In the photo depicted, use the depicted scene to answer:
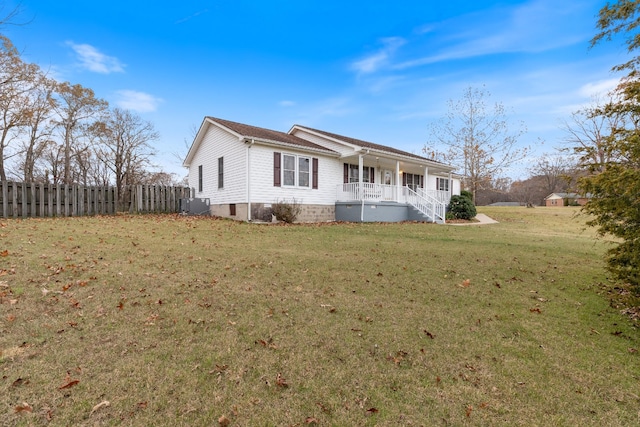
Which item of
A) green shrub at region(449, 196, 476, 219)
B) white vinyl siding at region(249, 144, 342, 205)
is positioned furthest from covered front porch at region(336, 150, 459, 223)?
green shrub at region(449, 196, 476, 219)

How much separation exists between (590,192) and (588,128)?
26.2 metres

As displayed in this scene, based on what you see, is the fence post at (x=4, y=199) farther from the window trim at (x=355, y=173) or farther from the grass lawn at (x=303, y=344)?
the window trim at (x=355, y=173)

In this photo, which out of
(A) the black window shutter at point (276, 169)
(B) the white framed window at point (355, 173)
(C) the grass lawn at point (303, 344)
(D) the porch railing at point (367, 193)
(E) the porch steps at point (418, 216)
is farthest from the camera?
(B) the white framed window at point (355, 173)

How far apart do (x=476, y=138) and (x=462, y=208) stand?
501 inches

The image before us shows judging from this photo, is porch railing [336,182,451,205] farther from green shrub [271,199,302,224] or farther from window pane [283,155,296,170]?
green shrub [271,199,302,224]

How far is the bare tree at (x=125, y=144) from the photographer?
2970 cm

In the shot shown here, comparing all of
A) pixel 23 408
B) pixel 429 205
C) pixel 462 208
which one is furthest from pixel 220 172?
pixel 462 208

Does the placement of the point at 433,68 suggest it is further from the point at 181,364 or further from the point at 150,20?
the point at 181,364

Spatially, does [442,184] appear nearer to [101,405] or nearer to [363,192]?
[363,192]

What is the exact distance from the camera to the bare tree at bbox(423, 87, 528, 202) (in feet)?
94.8

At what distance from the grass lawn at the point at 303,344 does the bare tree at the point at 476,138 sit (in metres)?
26.4

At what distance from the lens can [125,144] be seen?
31.2m

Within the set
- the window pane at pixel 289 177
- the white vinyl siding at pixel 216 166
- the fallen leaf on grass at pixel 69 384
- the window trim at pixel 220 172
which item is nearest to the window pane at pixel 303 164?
the window pane at pixel 289 177

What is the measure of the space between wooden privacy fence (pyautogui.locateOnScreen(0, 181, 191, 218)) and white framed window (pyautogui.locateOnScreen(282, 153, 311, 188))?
6.97 m
